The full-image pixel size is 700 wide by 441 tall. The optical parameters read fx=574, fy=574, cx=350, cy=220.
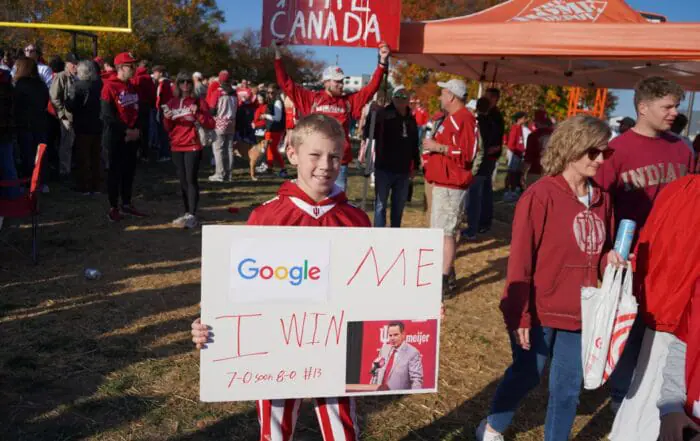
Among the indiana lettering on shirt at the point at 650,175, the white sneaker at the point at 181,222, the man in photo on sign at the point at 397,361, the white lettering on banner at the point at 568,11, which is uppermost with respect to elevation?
the white lettering on banner at the point at 568,11

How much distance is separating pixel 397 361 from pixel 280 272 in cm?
55

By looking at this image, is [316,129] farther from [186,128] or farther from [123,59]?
[123,59]

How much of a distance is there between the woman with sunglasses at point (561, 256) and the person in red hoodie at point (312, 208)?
3.12 ft

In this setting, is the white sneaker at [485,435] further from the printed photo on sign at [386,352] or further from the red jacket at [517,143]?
the red jacket at [517,143]

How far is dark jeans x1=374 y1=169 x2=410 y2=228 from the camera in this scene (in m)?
7.12

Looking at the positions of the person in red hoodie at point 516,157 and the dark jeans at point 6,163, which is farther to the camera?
the person in red hoodie at point 516,157

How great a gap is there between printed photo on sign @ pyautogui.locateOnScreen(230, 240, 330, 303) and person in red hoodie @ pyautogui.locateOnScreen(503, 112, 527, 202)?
11425mm

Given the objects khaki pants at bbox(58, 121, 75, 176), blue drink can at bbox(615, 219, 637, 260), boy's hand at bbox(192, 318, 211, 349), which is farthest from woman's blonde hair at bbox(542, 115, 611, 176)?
khaki pants at bbox(58, 121, 75, 176)

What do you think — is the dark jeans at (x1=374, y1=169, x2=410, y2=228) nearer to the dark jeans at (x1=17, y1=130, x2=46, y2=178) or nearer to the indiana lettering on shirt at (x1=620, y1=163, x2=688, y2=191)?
the indiana lettering on shirt at (x1=620, y1=163, x2=688, y2=191)

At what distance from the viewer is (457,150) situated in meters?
5.58

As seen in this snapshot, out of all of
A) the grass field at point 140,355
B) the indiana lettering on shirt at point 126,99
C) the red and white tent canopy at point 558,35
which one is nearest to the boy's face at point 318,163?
the grass field at point 140,355

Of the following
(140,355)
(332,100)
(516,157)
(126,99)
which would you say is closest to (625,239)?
(140,355)

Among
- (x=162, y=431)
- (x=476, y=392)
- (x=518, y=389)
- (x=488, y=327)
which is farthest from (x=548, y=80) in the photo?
(x=162, y=431)

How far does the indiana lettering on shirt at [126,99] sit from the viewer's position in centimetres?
736
